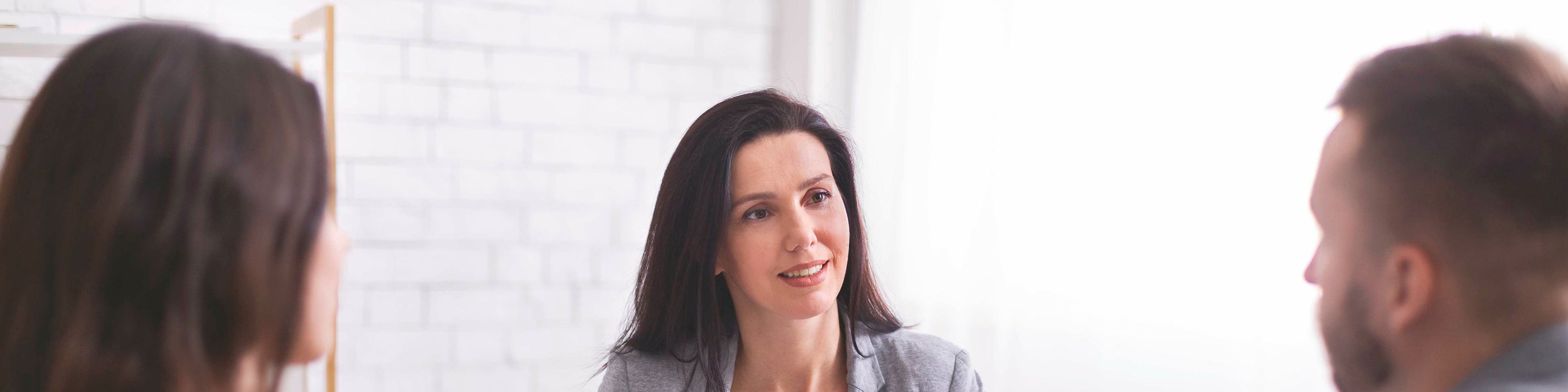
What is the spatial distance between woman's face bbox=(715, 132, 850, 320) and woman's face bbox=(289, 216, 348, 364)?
816mm

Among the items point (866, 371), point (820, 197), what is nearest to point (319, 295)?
point (820, 197)

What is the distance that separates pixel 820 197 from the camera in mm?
1734

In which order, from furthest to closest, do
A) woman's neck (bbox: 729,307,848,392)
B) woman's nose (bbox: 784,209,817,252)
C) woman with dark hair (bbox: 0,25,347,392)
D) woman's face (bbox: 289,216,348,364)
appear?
woman's neck (bbox: 729,307,848,392) → woman's nose (bbox: 784,209,817,252) → woman's face (bbox: 289,216,348,364) → woman with dark hair (bbox: 0,25,347,392)

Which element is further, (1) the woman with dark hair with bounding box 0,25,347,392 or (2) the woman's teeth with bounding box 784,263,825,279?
(2) the woman's teeth with bounding box 784,263,825,279

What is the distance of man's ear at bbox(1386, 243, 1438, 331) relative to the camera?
84 centimetres

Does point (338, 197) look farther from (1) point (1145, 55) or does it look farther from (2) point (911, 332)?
(1) point (1145, 55)

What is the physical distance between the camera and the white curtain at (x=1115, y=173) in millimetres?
1799

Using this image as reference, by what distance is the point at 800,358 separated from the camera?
1.79 m

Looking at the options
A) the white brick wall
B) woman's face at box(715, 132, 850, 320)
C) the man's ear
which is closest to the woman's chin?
woman's face at box(715, 132, 850, 320)

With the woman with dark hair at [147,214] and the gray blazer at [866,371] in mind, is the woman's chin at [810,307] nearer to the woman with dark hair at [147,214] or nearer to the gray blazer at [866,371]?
the gray blazer at [866,371]

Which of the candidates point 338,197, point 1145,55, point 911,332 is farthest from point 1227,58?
point 338,197

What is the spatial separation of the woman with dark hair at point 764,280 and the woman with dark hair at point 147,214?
0.91 meters

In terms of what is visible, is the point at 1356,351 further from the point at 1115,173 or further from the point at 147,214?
the point at 1115,173

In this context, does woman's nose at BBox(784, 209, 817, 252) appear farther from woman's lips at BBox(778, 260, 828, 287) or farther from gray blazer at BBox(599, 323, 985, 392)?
gray blazer at BBox(599, 323, 985, 392)
